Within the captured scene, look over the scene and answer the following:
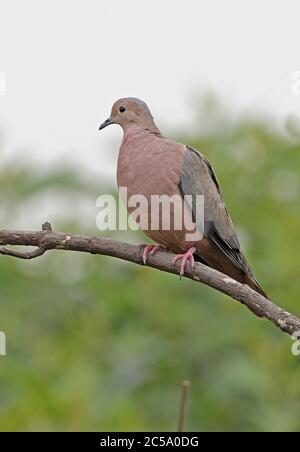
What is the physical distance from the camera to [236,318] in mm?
7215

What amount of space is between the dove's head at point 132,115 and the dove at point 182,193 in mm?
103

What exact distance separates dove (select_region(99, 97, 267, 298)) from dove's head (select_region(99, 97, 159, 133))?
4.0 inches

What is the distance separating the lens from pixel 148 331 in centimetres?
738

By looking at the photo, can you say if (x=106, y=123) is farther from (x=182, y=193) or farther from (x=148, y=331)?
(x=148, y=331)

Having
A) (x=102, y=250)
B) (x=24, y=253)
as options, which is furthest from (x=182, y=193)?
(x=24, y=253)

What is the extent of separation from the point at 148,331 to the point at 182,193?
1.77 metres

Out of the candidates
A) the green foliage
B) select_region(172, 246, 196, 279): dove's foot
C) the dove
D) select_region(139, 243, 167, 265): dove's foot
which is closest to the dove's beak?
the dove

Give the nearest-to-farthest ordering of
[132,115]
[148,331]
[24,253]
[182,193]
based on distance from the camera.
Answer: [24,253], [182,193], [132,115], [148,331]

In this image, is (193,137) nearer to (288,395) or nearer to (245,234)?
(245,234)

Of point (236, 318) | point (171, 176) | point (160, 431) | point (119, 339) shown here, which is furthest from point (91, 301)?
point (171, 176)

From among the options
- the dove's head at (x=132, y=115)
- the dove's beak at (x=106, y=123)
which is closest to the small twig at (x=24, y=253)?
the dove's head at (x=132, y=115)

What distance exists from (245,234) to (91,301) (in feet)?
3.46

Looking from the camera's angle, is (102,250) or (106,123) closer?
(102,250)

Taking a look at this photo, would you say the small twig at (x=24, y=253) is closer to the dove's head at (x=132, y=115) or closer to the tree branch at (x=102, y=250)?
the tree branch at (x=102, y=250)
